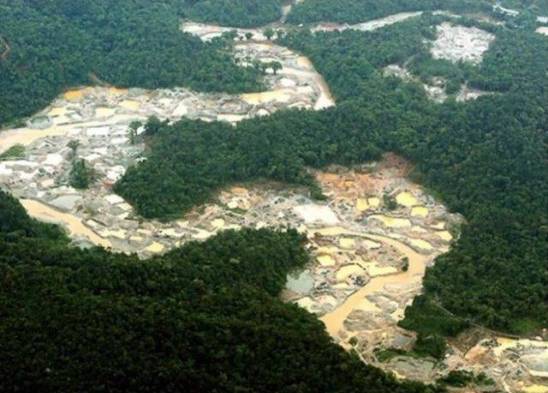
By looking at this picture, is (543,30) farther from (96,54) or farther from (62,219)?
(62,219)

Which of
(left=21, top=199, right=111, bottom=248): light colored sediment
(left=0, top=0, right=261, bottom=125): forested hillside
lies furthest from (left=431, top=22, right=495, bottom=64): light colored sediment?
(left=21, top=199, right=111, bottom=248): light colored sediment

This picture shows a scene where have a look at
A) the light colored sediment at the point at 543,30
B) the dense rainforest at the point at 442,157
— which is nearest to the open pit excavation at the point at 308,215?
the dense rainforest at the point at 442,157

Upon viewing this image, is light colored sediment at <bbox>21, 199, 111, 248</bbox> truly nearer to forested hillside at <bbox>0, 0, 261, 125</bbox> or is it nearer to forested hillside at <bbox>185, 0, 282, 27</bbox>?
forested hillside at <bbox>0, 0, 261, 125</bbox>

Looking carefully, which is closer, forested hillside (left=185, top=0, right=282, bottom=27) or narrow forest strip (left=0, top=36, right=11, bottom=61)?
narrow forest strip (left=0, top=36, right=11, bottom=61)

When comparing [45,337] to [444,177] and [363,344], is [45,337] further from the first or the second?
[444,177]

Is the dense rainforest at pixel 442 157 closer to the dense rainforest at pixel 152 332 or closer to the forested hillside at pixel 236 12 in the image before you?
the dense rainforest at pixel 152 332
